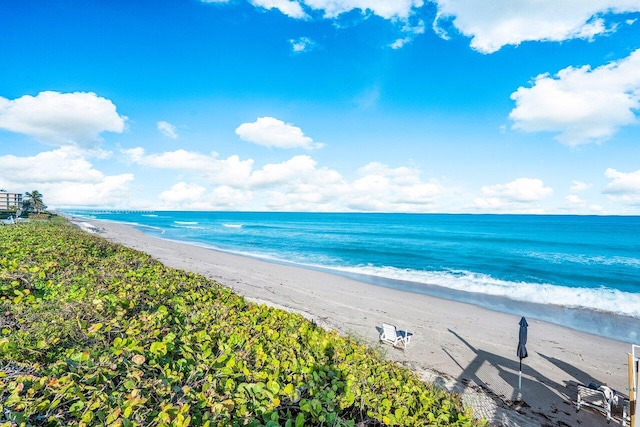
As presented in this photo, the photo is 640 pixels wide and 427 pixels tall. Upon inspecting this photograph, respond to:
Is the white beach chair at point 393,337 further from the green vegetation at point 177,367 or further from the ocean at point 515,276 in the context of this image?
the ocean at point 515,276

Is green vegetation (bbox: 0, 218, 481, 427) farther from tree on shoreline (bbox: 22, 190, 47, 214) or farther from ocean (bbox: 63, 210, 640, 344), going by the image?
tree on shoreline (bbox: 22, 190, 47, 214)

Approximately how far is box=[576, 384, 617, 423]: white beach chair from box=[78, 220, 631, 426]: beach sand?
6.6 inches

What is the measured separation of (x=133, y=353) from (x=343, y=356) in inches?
86.3

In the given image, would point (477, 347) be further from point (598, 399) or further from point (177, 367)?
point (177, 367)

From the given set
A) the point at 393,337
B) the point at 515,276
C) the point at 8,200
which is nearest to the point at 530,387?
the point at 393,337

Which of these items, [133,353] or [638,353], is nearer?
[133,353]

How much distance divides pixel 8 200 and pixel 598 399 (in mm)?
76210

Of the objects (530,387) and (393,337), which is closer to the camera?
(530,387)

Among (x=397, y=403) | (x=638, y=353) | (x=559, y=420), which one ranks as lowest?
(x=638, y=353)

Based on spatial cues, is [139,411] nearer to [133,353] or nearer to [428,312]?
[133,353]

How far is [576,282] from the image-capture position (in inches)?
909

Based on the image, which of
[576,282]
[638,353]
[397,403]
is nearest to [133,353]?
[397,403]

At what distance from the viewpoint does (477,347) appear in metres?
11.0

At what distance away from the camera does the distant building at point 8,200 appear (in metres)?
51.9
